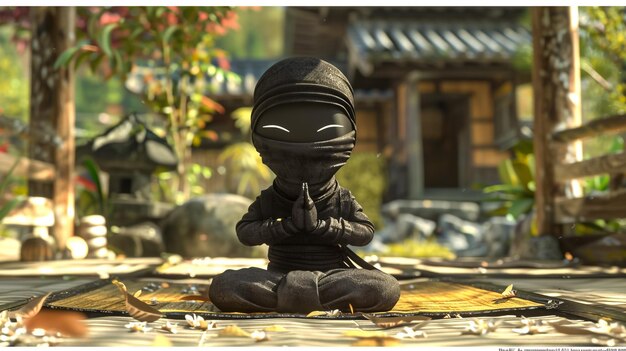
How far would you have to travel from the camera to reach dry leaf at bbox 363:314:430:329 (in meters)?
2.05

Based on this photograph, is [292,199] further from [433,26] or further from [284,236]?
[433,26]

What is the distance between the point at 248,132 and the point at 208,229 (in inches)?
186

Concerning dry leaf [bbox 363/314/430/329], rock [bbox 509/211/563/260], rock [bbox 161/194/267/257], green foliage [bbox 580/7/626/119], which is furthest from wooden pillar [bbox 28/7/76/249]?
green foliage [bbox 580/7/626/119]

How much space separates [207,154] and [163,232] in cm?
664

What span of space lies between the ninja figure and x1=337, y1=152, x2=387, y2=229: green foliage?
7.67 metres

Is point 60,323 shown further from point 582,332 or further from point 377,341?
point 582,332

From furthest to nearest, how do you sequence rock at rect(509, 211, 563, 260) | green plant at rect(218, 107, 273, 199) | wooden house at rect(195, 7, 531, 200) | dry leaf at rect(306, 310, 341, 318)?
1. wooden house at rect(195, 7, 531, 200)
2. green plant at rect(218, 107, 273, 199)
3. rock at rect(509, 211, 563, 260)
4. dry leaf at rect(306, 310, 341, 318)

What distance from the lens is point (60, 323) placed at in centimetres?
204

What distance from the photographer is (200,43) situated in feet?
24.5

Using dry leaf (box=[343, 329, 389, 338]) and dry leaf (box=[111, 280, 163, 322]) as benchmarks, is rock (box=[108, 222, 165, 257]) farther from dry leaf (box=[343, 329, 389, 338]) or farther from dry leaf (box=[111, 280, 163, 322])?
dry leaf (box=[343, 329, 389, 338])

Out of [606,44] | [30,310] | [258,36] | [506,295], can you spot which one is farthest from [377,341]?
[258,36]

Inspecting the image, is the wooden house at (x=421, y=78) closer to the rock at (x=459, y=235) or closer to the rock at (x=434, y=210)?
the rock at (x=434, y=210)

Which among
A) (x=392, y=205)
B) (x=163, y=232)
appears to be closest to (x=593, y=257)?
(x=163, y=232)

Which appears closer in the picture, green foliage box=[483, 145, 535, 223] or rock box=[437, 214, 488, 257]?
green foliage box=[483, 145, 535, 223]
